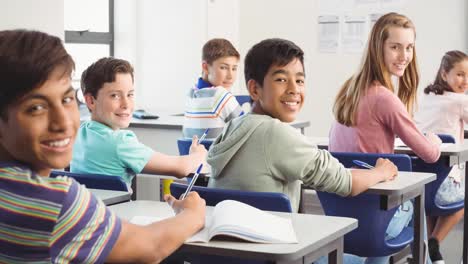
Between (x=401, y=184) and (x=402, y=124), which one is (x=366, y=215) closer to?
(x=401, y=184)

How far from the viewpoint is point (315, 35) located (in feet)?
23.5

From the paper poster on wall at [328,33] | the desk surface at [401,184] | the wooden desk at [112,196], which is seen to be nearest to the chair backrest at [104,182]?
the wooden desk at [112,196]

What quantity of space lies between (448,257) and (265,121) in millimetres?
2614

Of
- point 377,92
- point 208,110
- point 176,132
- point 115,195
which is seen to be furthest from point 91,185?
point 176,132

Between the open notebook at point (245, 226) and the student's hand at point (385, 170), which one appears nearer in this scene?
the open notebook at point (245, 226)

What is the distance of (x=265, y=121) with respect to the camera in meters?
2.56

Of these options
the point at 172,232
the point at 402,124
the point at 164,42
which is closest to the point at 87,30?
the point at 164,42

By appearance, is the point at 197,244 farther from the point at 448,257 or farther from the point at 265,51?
the point at 448,257

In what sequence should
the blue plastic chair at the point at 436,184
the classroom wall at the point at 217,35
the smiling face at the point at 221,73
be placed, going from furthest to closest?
the classroom wall at the point at 217,35
the smiling face at the point at 221,73
the blue plastic chair at the point at 436,184

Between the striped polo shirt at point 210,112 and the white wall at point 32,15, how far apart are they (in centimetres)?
92

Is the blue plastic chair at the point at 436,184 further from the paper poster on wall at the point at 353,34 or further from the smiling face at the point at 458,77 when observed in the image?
the paper poster on wall at the point at 353,34

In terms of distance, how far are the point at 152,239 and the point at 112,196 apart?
0.84 metres

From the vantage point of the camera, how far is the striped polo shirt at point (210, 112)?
16.0 feet

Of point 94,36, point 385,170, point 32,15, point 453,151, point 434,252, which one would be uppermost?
point 32,15
